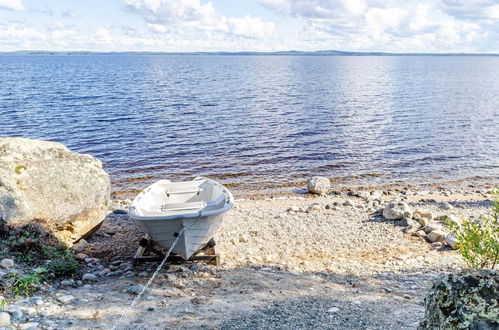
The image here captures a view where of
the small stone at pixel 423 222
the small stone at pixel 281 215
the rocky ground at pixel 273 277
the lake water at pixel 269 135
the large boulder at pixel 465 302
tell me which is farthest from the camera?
the lake water at pixel 269 135

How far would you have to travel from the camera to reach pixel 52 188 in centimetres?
1108

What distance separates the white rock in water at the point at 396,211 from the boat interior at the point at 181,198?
20.0ft

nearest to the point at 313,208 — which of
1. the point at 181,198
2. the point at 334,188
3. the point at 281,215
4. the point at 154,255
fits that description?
the point at 281,215

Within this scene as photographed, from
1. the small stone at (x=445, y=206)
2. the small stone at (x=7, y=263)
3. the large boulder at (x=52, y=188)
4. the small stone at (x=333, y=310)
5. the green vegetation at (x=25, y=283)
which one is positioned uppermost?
the large boulder at (x=52, y=188)

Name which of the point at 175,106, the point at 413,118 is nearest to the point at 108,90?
the point at 175,106

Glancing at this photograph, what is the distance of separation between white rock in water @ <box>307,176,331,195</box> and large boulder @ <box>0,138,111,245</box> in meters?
9.85

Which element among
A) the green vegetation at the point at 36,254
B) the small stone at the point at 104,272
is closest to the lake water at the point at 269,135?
the green vegetation at the point at 36,254

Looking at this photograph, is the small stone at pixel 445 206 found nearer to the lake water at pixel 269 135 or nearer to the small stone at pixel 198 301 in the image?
the lake water at pixel 269 135

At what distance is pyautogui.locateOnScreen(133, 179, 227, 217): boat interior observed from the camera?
453 inches

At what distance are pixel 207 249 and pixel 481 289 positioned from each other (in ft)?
25.4

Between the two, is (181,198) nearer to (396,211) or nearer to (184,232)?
(184,232)

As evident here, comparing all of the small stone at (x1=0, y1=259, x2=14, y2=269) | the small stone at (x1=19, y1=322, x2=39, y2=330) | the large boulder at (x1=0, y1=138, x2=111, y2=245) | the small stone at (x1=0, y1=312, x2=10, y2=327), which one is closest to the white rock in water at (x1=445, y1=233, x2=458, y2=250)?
the large boulder at (x1=0, y1=138, x2=111, y2=245)

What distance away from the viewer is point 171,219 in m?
9.50

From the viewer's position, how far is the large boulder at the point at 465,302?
430cm
